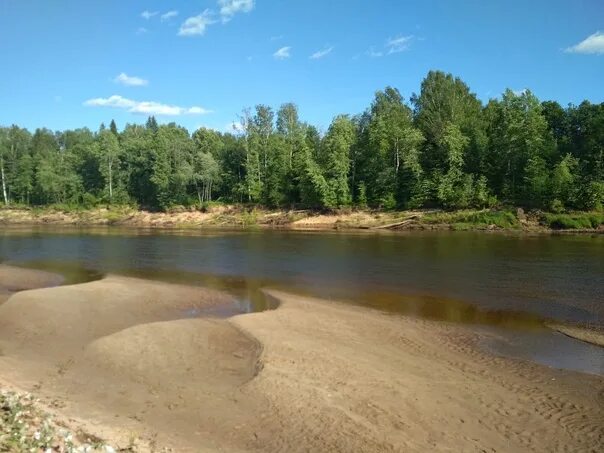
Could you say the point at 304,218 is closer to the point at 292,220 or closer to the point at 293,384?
the point at 292,220

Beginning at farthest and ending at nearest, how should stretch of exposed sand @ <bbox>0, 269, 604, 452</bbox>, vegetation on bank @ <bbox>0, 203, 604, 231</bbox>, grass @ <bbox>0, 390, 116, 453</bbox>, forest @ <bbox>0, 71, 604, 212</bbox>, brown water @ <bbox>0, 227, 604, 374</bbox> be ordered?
forest @ <bbox>0, 71, 604, 212</bbox>
vegetation on bank @ <bbox>0, 203, 604, 231</bbox>
brown water @ <bbox>0, 227, 604, 374</bbox>
stretch of exposed sand @ <bbox>0, 269, 604, 452</bbox>
grass @ <bbox>0, 390, 116, 453</bbox>

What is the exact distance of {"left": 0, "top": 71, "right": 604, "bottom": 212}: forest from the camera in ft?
203

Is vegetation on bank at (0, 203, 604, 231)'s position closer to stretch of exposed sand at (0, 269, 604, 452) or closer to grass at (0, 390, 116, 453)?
stretch of exposed sand at (0, 269, 604, 452)

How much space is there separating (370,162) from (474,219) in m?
21.7

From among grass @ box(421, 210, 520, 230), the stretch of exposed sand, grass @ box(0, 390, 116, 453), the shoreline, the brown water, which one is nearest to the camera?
grass @ box(0, 390, 116, 453)

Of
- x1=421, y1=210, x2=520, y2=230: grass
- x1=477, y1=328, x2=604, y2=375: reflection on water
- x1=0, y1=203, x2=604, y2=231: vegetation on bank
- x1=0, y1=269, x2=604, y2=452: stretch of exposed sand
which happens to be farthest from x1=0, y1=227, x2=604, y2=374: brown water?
x1=0, y1=203, x2=604, y2=231: vegetation on bank

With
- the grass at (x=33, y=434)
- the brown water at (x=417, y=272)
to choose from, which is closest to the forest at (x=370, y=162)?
the brown water at (x=417, y=272)

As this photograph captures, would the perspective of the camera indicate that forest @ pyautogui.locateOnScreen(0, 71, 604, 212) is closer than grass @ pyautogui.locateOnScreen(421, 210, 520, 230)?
No

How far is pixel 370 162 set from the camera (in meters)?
75.6

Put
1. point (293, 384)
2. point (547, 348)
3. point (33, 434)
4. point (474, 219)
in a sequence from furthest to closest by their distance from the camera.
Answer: point (474, 219) < point (547, 348) < point (293, 384) < point (33, 434)

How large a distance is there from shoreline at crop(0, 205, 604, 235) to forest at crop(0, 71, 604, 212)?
265 centimetres

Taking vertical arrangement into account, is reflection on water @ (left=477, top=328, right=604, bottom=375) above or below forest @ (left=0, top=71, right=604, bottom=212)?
below

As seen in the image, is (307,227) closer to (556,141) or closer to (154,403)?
(556,141)

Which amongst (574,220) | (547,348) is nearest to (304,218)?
(574,220)
